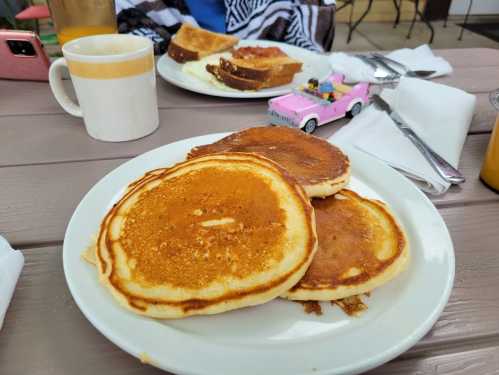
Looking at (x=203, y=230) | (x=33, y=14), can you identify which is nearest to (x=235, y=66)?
(x=203, y=230)

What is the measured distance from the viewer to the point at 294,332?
53cm

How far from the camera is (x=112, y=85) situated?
0.96m

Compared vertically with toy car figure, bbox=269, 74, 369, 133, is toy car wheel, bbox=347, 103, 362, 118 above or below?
below

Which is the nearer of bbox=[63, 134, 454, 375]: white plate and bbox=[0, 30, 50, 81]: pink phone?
bbox=[63, 134, 454, 375]: white plate

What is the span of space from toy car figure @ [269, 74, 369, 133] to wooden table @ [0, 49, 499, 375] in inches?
2.1

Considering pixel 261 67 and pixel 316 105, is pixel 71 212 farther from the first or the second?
pixel 261 67

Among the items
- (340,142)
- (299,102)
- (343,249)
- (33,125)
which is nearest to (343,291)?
(343,249)

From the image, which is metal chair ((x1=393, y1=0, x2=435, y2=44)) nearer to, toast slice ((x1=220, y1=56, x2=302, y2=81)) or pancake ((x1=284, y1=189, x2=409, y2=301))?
toast slice ((x1=220, y1=56, x2=302, y2=81))

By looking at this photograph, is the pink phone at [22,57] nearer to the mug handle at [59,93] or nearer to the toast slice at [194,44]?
the mug handle at [59,93]

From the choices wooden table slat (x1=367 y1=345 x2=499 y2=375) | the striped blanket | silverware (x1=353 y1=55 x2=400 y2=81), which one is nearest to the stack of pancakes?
wooden table slat (x1=367 y1=345 x2=499 y2=375)

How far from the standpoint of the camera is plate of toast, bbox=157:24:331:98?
51.2 inches

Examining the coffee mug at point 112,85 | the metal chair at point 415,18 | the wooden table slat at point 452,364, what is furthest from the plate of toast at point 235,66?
the metal chair at point 415,18

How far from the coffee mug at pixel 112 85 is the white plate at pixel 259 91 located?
24 centimetres

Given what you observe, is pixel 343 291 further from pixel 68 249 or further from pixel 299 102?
pixel 299 102
